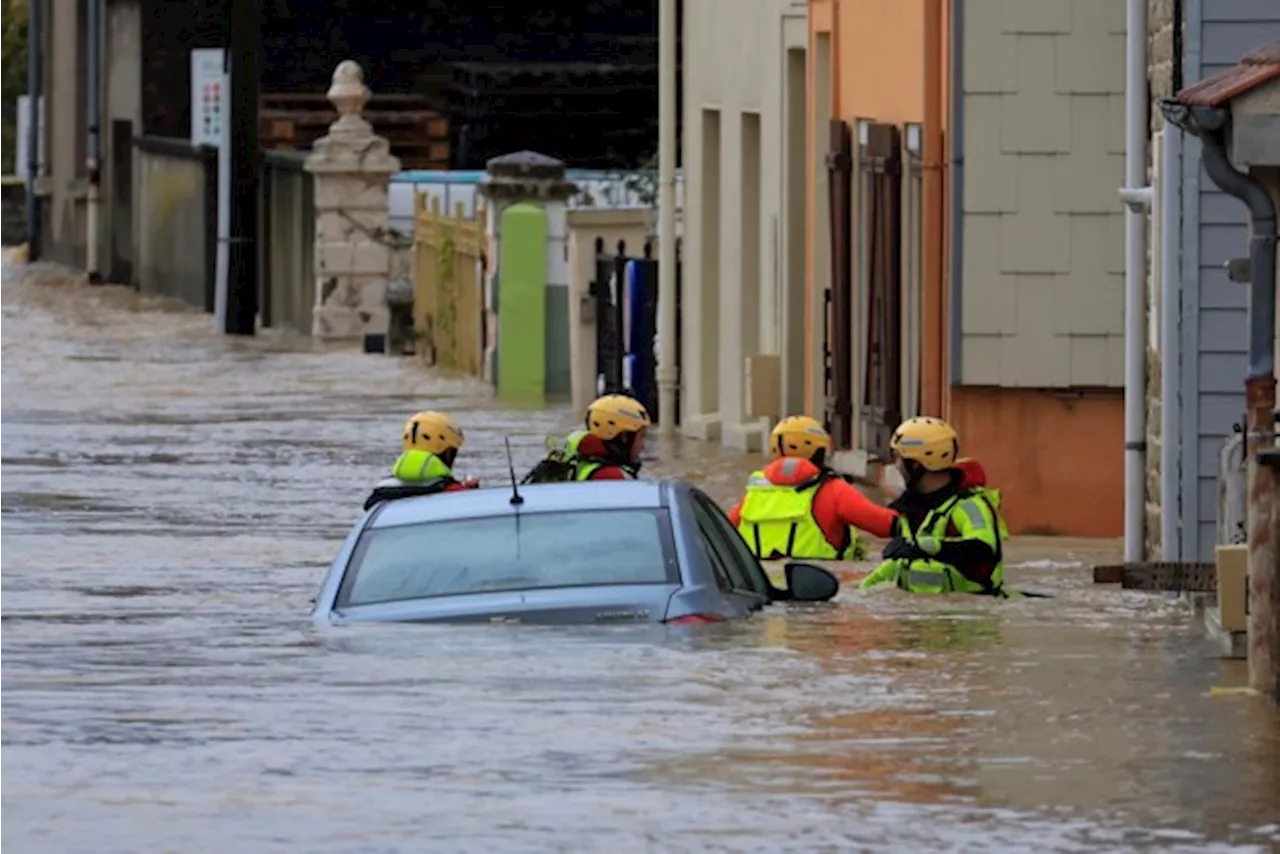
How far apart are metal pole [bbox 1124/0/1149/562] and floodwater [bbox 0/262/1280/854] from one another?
41cm

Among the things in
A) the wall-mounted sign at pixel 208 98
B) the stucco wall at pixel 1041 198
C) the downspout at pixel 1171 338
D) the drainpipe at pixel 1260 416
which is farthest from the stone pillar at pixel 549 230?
the drainpipe at pixel 1260 416

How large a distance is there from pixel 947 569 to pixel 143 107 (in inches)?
1462

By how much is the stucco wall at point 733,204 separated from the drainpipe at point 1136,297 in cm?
792

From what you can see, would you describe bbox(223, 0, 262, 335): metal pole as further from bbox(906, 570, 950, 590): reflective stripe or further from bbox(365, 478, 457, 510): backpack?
bbox(906, 570, 950, 590): reflective stripe

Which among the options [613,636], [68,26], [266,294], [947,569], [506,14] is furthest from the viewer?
[68,26]

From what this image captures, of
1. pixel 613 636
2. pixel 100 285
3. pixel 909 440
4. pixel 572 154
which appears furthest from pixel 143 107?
pixel 613 636

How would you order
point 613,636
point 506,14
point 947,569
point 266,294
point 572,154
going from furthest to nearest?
1. point 506,14
2. point 572,154
3. point 266,294
4. point 947,569
5. point 613,636

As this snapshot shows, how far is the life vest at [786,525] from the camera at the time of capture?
55.8 ft

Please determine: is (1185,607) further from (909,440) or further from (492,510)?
(492,510)

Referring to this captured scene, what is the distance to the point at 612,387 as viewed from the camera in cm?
3114

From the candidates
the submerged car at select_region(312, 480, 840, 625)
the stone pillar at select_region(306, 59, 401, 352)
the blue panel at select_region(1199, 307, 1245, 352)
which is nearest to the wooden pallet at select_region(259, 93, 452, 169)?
the stone pillar at select_region(306, 59, 401, 352)

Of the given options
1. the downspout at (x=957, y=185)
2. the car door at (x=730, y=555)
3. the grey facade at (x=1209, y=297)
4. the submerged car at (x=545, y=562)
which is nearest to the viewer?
the submerged car at (x=545, y=562)

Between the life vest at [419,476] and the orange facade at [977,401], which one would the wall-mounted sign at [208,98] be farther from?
the life vest at [419,476]

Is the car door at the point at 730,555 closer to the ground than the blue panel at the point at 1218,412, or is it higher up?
closer to the ground
